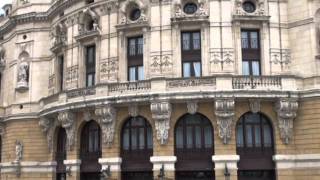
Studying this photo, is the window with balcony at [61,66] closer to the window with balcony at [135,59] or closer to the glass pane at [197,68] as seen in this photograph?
the window with balcony at [135,59]

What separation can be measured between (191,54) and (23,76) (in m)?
19.6

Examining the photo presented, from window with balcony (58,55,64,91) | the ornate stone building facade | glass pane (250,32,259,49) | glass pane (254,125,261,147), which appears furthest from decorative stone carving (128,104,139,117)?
window with balcony (58,55,64,91)

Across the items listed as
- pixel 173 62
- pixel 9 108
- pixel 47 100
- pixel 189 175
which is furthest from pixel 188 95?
pixel 9 108

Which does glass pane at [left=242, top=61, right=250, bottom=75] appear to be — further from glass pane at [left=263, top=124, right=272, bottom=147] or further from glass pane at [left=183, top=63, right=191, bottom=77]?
glass pane at [left=263, top=124, right=272, bottom=147]

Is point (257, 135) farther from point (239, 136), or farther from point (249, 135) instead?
point (239, 136)

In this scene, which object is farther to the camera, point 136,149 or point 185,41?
point 185,41

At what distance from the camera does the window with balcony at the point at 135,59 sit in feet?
133

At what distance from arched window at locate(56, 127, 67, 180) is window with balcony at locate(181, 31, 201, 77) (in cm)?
1393

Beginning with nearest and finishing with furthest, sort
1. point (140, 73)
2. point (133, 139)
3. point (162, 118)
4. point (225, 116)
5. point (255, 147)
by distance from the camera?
1. point (225, 116)
2. point (162, 118)
3. point (255, 147)
4. point (133, 139)
5. point (140, 73)

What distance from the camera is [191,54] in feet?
129

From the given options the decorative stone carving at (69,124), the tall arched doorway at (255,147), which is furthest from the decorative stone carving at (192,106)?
the decorative stone carving at (69,124)

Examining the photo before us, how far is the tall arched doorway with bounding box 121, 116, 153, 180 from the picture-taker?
1533 inches

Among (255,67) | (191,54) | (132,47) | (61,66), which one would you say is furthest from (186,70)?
(61,66)

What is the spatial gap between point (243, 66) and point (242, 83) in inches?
97.9
